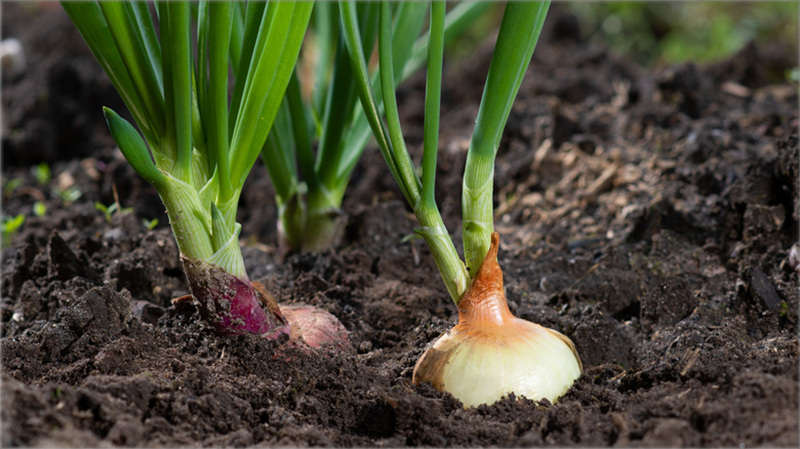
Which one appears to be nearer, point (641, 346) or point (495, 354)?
point (495, 354)

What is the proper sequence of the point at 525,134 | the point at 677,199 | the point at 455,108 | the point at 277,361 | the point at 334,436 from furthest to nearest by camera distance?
the point at 455,108 → the point at 525,134 → the point at 677,199 → the point at 277,361 → the point at 334,436

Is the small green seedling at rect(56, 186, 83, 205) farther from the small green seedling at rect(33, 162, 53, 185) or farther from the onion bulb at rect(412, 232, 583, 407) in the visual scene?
the onion bulb at rect(412, 232, 583, 407)

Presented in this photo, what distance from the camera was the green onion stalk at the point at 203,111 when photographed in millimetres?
1032

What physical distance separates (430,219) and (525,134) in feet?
3.81

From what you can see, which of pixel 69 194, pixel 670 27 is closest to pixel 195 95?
pixel 69 194

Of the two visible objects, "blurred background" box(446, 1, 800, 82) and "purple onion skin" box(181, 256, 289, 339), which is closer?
"purple onion skin" box(181, 256, 289, 339)

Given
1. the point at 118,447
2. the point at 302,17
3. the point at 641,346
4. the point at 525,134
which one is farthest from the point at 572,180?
the point at 118,447

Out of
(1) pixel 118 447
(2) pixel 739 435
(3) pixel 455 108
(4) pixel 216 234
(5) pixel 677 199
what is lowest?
(1) pixel 118 447

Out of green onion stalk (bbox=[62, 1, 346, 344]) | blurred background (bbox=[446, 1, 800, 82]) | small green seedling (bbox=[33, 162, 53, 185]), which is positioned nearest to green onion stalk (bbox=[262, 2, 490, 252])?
green onion stalk (bbox=[62, 1, 346, 344])

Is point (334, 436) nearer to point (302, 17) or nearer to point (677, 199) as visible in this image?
point (302, 17)

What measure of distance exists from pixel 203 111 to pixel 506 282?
73 cm

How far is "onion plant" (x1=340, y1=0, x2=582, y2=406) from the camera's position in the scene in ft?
3.43

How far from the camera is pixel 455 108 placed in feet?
9.20

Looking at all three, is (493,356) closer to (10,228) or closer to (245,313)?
(245,313)
